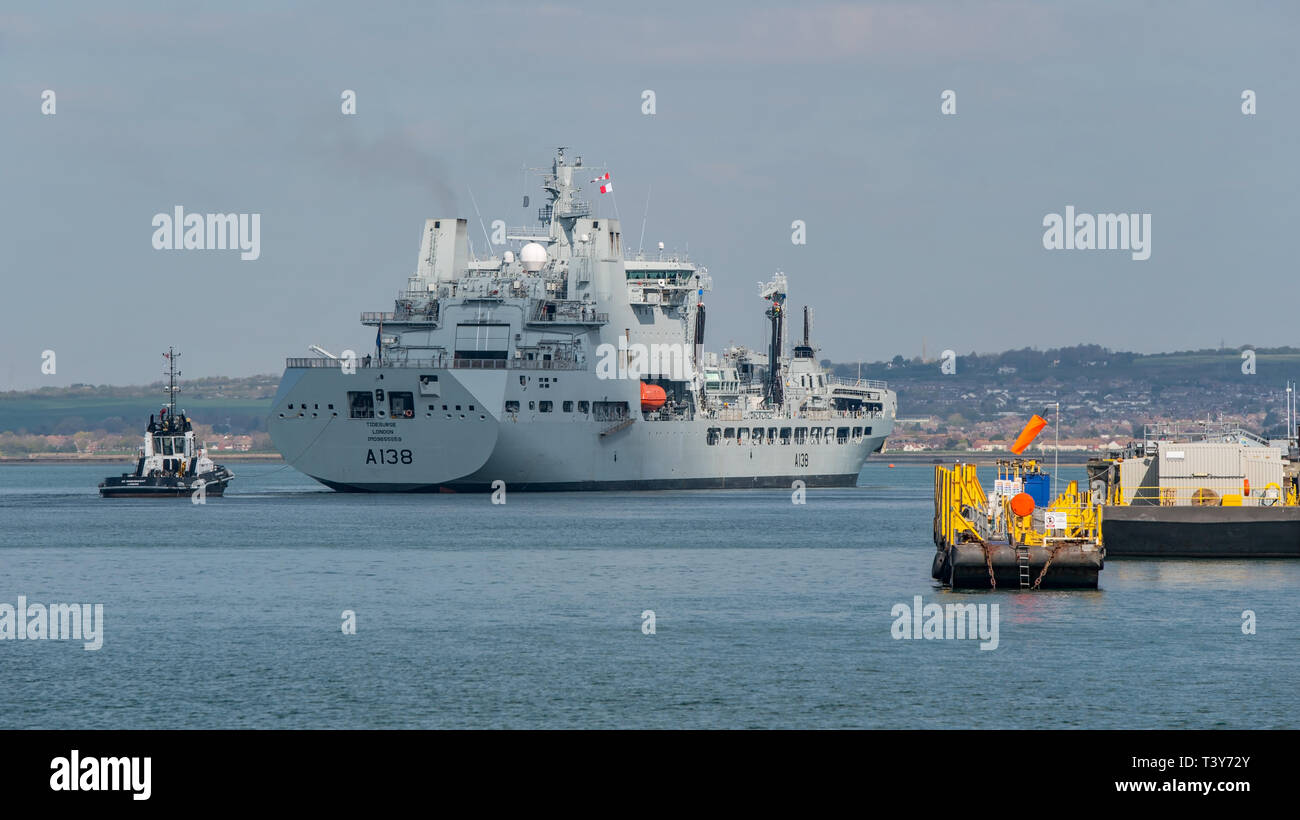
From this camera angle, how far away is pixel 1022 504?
41094 mm

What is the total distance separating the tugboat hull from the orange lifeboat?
2237cm

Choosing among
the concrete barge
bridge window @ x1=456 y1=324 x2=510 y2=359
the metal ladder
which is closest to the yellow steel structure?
the metal ladder

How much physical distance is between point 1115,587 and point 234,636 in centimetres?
2152

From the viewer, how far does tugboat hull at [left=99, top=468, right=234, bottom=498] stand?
90438 mm

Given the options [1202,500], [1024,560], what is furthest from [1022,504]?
[1202,500]

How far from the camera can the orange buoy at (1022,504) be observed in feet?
134

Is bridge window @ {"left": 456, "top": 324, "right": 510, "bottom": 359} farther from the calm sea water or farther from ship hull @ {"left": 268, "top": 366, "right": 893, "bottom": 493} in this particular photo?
the calm sea water

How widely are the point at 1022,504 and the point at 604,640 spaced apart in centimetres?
1166

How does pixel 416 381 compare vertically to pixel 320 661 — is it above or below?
above

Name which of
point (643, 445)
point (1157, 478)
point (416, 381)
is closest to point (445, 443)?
point (416, 381)

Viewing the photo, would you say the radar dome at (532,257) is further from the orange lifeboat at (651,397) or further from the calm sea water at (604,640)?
the calm sea water at (604,640)
